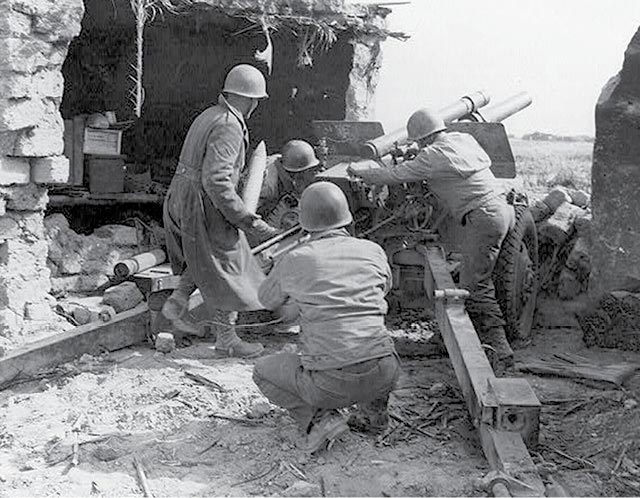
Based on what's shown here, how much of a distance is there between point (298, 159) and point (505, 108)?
2905 millimetres

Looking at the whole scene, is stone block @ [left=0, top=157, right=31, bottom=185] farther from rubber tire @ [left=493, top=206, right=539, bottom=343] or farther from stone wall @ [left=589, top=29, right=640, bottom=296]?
stone wall @ [left=589, top=29, right=640, bottom=296]

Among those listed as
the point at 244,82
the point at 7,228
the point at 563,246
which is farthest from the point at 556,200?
the point at 7,228

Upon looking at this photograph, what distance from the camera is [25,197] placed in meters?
6.55

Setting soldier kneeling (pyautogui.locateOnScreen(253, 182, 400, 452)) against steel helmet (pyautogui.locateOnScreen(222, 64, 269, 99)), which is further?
steel helmet (pyautogui.locateOnScreen(222, 64, 269, 99))

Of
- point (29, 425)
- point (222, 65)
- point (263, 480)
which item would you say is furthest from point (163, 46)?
point (263, 480)

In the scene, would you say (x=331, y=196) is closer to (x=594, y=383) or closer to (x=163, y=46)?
(x=594, y=383)

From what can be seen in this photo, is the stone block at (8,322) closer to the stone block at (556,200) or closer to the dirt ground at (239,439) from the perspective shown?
the dirt ground at (239,439)

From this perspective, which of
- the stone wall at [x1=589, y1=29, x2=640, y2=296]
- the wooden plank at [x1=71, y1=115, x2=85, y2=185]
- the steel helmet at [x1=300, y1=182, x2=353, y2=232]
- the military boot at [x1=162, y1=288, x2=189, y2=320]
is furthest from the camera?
the wooden plank at [x1=71, y1=115, x2=85, y2=185]

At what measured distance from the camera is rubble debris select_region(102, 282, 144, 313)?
7156 millimetres

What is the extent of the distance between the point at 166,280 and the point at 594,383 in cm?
312

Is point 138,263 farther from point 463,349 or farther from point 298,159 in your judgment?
point 463,349

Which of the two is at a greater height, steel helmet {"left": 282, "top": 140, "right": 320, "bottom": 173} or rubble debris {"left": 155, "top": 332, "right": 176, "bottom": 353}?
steel helmet {"left": 282, "top": 140, "right": 320, "bottom": 173}

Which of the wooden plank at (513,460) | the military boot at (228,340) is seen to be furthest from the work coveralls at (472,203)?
the wooden plank at (513,460)

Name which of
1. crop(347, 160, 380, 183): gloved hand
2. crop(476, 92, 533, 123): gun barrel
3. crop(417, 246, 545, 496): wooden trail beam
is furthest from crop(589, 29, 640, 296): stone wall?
crop(476, 92, 533, 123): gun barrel
